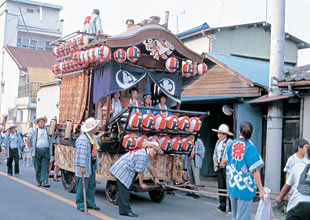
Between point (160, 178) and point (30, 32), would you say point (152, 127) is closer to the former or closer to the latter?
point (160, 178)

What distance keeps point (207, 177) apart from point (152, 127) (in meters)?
7.52

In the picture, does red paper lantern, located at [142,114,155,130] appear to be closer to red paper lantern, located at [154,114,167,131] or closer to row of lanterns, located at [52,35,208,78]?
red paper lantern, located at [154,114,167,131]

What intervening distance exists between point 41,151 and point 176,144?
13.2 feet

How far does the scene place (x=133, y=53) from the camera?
10.9 m

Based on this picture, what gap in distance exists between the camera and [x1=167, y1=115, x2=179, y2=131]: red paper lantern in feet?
33.7

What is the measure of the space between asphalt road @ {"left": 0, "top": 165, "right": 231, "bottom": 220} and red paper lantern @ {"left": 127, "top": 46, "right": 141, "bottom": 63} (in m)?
3.50

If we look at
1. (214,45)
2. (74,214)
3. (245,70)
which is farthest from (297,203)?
(214,45)

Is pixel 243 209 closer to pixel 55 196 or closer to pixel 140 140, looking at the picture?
pixel 140 140

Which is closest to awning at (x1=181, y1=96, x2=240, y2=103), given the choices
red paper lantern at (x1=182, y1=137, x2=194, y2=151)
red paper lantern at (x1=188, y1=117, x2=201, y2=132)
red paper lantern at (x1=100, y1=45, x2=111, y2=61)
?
red paper lantern at (x1=188, y1=117, x2=201, y2=132)

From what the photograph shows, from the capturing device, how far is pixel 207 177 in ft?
55.6

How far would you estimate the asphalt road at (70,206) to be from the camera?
Result: 854cm

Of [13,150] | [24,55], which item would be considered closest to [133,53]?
[13,150]

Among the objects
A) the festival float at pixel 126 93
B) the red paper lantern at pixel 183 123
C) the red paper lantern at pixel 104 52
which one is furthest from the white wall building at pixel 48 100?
the red paper lantern at pixel 183 123

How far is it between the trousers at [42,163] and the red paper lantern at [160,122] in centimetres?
374
